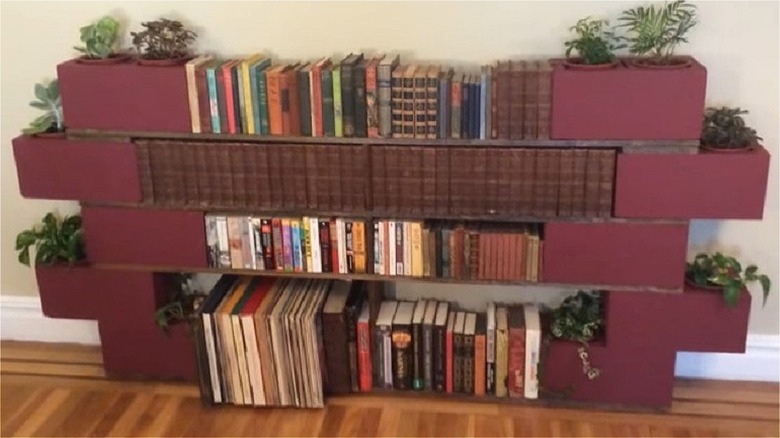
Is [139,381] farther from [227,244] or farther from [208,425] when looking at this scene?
[227,244]

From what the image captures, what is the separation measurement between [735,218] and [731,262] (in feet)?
0.73

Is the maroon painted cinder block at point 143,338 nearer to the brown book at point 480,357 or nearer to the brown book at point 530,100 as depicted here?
the brown book at point 480,357

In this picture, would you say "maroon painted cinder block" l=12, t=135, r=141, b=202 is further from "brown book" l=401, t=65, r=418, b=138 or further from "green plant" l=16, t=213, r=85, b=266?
"brown book" l=401, t=65, r=418, b=138

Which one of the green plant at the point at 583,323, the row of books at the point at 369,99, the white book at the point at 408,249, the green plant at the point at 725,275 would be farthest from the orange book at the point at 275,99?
the green plant at the point at 725,275

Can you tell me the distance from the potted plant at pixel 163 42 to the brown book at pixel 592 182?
1.17 m

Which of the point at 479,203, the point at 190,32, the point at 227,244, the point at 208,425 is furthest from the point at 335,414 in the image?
the point at 190,32

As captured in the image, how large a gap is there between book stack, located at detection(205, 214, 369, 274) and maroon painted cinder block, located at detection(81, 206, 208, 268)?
5cm

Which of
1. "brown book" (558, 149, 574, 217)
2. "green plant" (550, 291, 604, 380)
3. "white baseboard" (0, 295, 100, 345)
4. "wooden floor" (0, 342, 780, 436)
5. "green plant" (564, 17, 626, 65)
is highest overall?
"green plant" (564, 17, 626, 65)

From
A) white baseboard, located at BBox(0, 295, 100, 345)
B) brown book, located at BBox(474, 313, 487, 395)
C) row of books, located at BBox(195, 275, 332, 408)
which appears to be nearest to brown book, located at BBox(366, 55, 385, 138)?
row of books, located at BBox(195, 275, 332, 408)

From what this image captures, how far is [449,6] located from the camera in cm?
246

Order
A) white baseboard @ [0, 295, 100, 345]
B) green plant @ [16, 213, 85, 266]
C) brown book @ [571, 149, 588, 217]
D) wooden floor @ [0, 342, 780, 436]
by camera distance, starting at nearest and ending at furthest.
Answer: brown book @ [571, 149, 588, 217] → wooden floor @ [0, 342, 780, 436] → green plant @ [16, 213, 85, 266] → white baseboard @ [0, 295, 100, 345]

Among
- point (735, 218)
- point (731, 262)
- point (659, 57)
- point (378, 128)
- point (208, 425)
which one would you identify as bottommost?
point (208, 425)

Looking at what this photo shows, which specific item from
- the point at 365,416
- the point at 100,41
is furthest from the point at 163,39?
the point at 365,416

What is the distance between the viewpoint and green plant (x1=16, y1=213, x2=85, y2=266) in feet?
8.85
